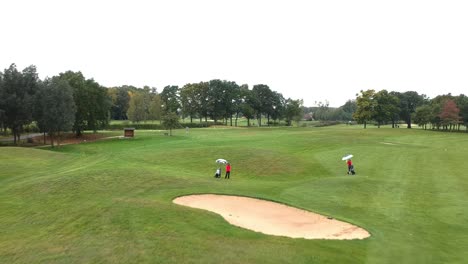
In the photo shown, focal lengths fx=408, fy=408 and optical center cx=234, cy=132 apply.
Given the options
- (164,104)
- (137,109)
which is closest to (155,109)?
(137,109)

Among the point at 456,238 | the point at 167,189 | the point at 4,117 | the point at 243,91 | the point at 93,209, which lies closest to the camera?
the point at 456,238

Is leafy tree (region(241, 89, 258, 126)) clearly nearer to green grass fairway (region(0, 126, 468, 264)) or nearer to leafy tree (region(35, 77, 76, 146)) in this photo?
leafy tree (region(35, 77, 76, 146))

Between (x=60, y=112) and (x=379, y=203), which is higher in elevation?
(x=60, y=112)

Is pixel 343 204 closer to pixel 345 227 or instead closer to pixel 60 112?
pixel 345 227

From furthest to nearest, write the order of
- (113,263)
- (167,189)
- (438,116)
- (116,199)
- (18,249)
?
(438,116), (167,189), (116,199), (18,249), (113,263)

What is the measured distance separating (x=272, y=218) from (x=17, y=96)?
2254 inches

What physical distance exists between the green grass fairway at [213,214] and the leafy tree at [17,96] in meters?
21.8

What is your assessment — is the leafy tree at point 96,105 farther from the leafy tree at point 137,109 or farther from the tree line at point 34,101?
the leafy tree at point 137,109

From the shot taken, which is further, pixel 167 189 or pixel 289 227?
pixel 167 189

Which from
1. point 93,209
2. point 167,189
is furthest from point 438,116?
point 93,209

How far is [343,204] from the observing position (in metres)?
24.3

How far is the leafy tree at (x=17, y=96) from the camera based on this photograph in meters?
62.3

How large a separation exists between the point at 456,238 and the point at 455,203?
298 inches

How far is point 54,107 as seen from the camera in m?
62.8
